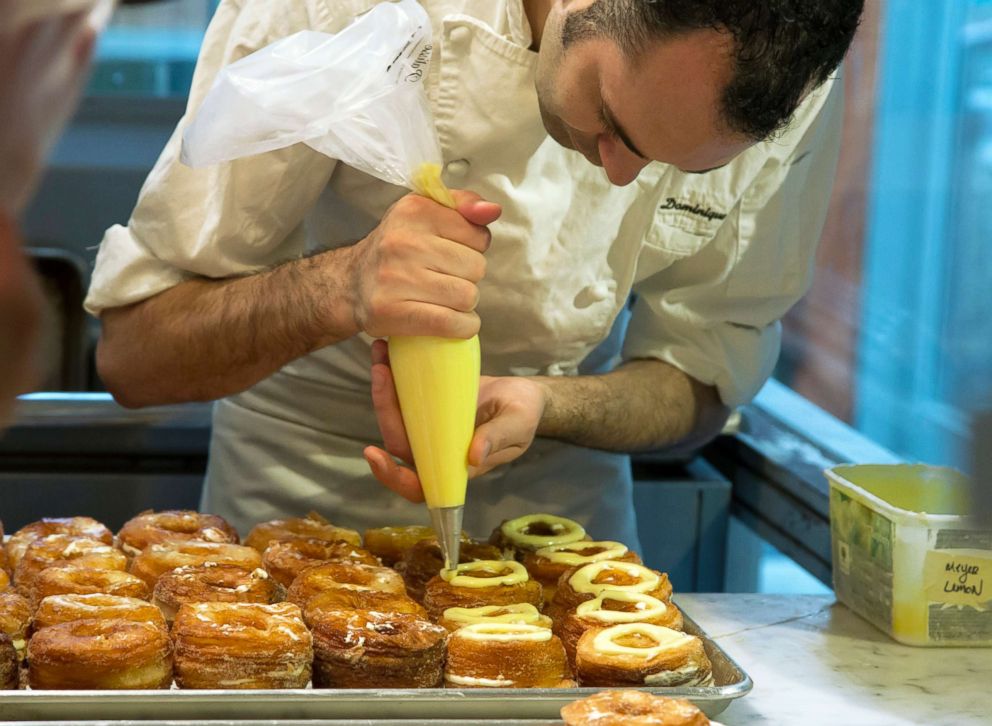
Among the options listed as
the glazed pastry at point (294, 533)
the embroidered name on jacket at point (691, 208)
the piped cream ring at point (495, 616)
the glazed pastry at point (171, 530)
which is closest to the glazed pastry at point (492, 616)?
the piped cream ring at point (495, 616)

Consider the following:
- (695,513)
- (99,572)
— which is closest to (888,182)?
(695,513)

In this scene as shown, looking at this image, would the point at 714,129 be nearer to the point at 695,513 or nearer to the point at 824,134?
A: the point at 824,134

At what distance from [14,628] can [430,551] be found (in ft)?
1.76

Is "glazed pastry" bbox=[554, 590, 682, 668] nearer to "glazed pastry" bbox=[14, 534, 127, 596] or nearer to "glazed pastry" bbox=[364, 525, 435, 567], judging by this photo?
"glazed pastry" bbox=[364, 525, 435, 567]

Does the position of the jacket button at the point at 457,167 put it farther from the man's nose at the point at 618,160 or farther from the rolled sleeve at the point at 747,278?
the rolled sleeve at the point at 747,278

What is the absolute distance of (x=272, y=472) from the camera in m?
2.18

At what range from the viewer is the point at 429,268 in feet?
4.92

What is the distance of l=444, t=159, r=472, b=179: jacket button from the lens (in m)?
1.84

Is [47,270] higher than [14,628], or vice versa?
[47,270]

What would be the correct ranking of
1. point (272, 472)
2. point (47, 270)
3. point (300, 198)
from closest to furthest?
point (300, 198) < point (272, 472) < point (47, 270)

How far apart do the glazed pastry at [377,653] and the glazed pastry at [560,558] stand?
11.7 inches

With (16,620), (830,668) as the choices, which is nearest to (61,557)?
(16,620)

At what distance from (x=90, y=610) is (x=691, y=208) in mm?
1182

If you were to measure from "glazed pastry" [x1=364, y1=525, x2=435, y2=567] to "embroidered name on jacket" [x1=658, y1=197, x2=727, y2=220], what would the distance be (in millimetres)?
698
